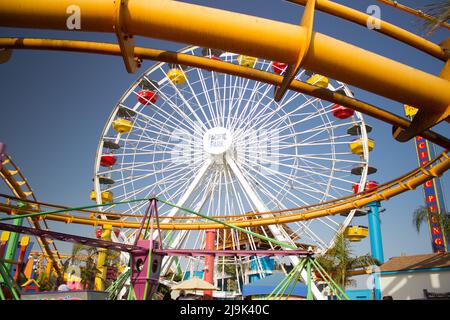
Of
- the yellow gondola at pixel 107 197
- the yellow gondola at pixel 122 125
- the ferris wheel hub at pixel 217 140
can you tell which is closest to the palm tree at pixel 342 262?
the ferris wheel hub at pixel 217 140

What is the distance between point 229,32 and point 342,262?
15.7 m

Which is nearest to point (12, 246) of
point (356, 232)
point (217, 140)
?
point (217, 140)

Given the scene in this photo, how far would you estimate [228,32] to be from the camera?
12.0 ft

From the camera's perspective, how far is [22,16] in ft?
11.5

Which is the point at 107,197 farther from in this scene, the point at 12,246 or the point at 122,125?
the point at 12,246

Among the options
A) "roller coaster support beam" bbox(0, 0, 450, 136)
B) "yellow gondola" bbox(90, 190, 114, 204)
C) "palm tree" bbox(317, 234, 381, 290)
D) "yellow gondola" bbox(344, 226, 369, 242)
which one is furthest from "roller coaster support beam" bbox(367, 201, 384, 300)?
"roller coaster support beam" bbox(0, 0, 450, 136)

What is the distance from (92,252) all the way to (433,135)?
2806 cm

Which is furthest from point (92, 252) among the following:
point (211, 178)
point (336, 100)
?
point (336, 100)

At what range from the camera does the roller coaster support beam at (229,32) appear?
11.6ft

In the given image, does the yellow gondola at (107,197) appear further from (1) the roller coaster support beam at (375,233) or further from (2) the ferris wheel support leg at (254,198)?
(1) the roller coaster support beam at (375,233)

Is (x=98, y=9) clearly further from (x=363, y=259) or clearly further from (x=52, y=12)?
(x=363, y=259)

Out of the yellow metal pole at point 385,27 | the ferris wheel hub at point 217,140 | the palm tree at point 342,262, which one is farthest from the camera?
the ferris wheel hub at point 217,140

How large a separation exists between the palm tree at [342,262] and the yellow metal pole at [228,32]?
14628mm
